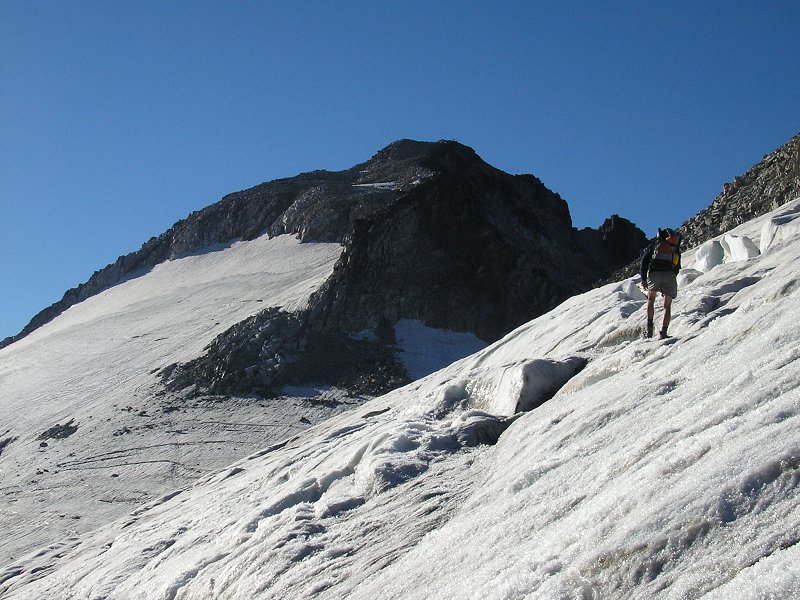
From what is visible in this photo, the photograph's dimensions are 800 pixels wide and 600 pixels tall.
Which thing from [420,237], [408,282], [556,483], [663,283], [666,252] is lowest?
[556,483]

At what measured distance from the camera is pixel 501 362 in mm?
17844

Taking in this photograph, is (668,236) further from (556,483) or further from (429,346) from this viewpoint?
(429,346)

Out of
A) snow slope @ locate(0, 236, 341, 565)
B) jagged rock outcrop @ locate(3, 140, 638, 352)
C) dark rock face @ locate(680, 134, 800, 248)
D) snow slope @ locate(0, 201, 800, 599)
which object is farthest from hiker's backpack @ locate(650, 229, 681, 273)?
jagged rock outcrop @ locate(3, 140, 638, 352)

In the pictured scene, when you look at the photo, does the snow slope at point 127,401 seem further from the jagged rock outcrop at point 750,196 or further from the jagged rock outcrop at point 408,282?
the jagged rock outcrop at point 750,196

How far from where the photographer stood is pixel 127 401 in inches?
1916

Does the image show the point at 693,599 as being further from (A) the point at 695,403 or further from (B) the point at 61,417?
(B) the point at 61,417

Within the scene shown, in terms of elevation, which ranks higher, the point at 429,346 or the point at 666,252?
the point at 666,252

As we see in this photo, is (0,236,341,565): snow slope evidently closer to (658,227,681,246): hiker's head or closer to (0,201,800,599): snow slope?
(0,201,800,599): snow slope

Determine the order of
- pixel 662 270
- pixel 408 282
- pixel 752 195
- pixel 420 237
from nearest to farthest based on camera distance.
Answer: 1. pixel 662 270
2. pixel 752 195
3. pixel 408 282
4. pixel 420 237

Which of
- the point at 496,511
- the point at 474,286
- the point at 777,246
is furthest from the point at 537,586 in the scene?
the point at 474,286

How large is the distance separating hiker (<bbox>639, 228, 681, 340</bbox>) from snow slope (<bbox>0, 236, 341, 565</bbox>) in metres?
23.1

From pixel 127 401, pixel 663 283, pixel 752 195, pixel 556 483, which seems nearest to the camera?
pixel 556 483

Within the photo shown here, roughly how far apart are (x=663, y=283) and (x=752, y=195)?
51.4 ft

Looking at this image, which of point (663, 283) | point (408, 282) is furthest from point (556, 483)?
point (408, 282)
